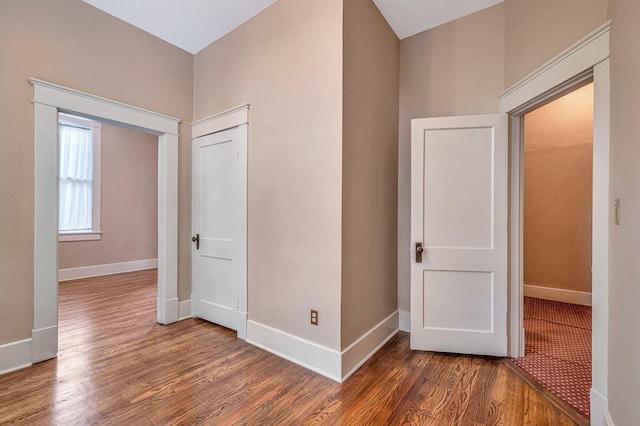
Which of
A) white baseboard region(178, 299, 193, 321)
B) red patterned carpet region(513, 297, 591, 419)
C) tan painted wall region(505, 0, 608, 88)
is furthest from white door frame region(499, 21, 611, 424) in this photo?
white baseboard region(178, 299, 193, 321)

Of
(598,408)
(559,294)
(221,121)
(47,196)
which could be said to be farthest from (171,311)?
(559,294)

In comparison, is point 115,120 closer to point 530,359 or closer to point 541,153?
point 530,359

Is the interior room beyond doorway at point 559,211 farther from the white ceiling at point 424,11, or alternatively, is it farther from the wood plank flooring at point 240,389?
the white ceiling at point 424,11

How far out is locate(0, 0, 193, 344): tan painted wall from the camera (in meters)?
2.21

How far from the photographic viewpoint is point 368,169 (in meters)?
2.51

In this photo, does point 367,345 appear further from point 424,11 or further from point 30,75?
point 30,75

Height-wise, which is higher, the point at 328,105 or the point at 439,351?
the point at 328,105

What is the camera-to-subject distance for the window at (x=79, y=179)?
5.04 m

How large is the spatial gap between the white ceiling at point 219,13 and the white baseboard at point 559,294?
11.9 feet

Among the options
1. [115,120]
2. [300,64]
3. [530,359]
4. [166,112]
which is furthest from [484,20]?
[115,120]

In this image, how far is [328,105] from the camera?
2.21 metres

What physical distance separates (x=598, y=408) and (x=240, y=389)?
2.13 metres

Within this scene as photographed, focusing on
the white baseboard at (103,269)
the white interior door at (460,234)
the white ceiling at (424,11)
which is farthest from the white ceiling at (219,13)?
the white baseboard at (103,269)

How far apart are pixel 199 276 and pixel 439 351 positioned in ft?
8.65
